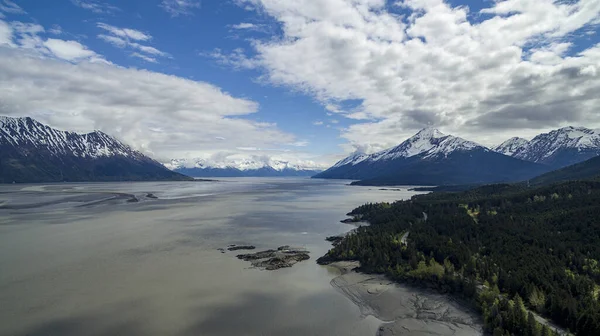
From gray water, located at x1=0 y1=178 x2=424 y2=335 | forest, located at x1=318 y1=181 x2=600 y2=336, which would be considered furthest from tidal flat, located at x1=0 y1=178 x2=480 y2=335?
forest, located at x1=318 y1=181 x2=600 y2=336

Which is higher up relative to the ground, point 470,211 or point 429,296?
point 470,211

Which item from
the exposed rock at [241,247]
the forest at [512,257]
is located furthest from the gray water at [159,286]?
the forest at [512,257]

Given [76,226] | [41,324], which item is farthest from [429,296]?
[76,226]

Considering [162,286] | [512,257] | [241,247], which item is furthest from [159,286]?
[512,257]

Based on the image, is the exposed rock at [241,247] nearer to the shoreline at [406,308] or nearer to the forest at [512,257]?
the forest at [512,257]

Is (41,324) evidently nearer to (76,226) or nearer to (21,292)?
(21,292)

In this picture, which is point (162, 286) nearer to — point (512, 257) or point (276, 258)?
point (276, 258)
